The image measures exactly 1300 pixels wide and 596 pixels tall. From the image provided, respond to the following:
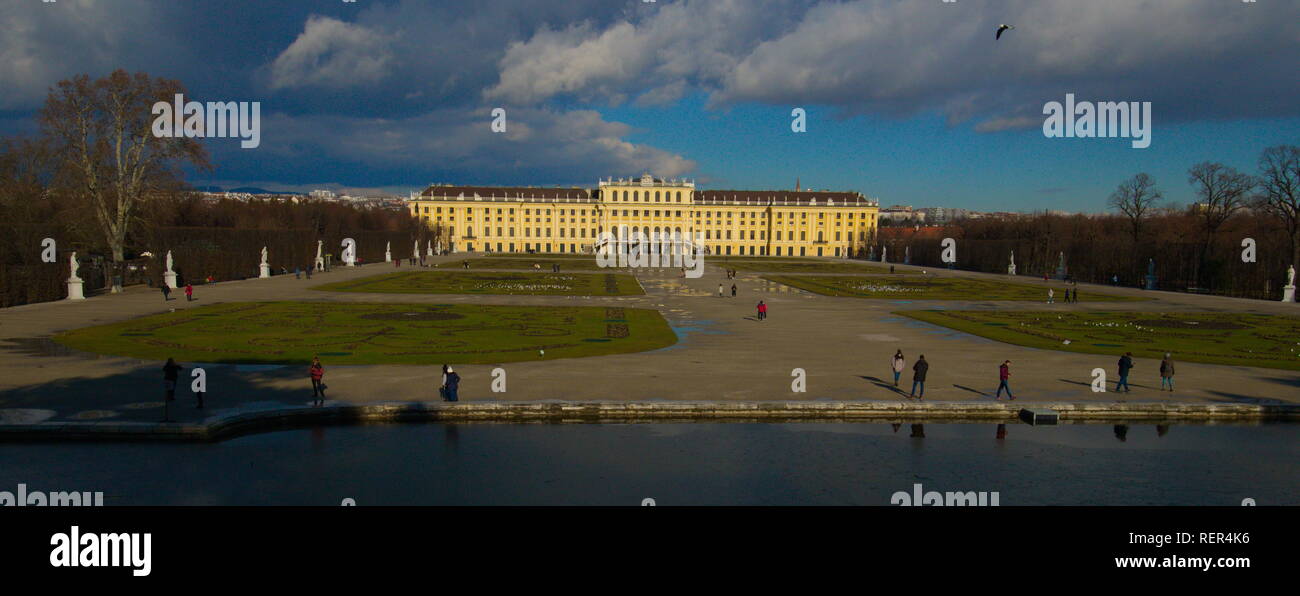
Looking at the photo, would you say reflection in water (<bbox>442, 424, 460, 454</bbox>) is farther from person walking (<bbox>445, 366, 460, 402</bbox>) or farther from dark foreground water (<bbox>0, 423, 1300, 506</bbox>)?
person walking (<bbox>445, 366, 460, 402</bbox>)

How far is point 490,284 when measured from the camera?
165 ft

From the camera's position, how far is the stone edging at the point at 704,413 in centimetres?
1444

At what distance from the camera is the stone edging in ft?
47.4

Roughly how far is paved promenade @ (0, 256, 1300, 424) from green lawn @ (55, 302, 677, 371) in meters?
1.10

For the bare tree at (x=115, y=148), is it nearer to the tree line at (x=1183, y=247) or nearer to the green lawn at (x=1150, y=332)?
the green lawn at (x=1150, y=332)

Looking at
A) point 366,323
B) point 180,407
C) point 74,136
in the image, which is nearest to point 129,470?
point 180,407

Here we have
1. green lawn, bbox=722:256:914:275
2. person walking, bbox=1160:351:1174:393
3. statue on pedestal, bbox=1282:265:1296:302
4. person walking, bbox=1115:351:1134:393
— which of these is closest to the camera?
person walking, bbox=1115:351:1134:393

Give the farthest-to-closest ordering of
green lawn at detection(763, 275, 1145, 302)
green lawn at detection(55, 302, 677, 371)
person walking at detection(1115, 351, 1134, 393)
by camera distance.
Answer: green lawn at detection(763, 275, 1145, 302) < green lawn at detection(55, 302, 677, 371) < person walking at detection(1115, 351, 1134, 393)

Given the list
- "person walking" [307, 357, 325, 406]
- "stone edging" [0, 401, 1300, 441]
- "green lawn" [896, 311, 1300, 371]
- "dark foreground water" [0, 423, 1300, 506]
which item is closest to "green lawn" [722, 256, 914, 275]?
"green lawn" [896, 311, 1300, 371]

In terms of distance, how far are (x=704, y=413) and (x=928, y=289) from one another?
40853mm

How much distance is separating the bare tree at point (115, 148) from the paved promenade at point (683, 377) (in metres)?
14.1

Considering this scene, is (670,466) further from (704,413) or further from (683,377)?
(683,377)

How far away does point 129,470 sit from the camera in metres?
11.7
